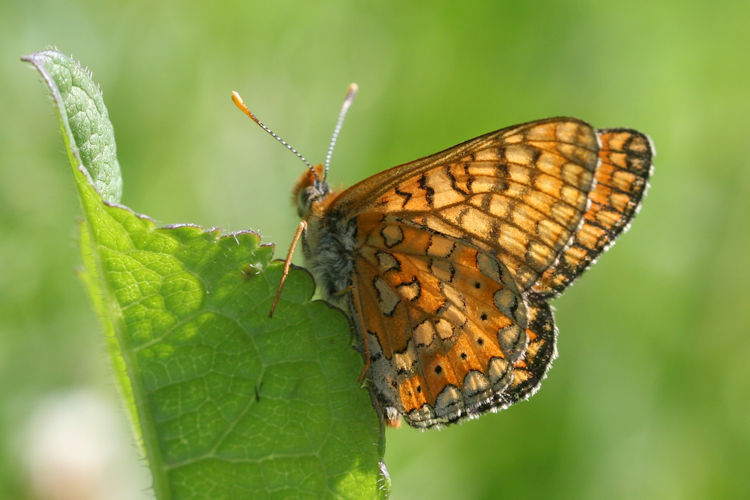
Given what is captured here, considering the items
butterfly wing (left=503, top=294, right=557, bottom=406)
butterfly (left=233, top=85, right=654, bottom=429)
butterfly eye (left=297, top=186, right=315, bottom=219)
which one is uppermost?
butterfly eye (left=297, top=186, right=315, bottom=219)

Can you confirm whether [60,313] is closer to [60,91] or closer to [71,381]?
[71,381]

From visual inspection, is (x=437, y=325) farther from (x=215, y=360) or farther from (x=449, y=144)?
(x=449, y=144)

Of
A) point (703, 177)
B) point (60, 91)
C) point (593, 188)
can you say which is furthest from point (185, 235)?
point (703, 177)

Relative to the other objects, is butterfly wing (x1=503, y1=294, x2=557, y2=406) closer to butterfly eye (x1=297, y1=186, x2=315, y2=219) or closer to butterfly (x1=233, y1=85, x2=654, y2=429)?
butterfly (x1=233, y1=85, x2=654, y2=429)

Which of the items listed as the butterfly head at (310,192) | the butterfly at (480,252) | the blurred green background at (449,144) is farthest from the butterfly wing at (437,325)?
the blurred green background at (449,144)

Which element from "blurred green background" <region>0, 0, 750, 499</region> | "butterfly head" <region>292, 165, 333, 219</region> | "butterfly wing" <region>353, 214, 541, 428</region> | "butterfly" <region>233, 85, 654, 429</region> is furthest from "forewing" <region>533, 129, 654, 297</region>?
"blurred green background" <region>0, 0, 750, 499</region>

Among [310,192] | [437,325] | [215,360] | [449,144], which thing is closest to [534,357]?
[437,325]
